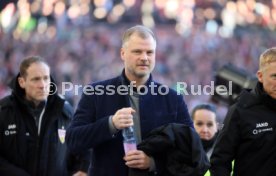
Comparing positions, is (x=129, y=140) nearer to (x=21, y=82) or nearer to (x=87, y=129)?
(x=87, y=129)

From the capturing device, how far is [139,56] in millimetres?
5621

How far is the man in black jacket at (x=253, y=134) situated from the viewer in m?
5.68

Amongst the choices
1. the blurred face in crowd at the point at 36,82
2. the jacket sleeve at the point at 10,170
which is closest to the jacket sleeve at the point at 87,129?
the jacket sleeve at the point at 10,170

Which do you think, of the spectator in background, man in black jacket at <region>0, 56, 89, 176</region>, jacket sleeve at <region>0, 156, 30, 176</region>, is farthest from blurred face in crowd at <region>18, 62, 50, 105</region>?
the spectator in background

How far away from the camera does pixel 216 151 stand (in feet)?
18.9

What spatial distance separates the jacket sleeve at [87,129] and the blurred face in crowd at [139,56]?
0.36 meters

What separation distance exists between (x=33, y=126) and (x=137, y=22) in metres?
24.6

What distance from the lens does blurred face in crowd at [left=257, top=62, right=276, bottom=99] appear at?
18.6ft

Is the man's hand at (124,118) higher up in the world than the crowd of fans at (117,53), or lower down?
lower down

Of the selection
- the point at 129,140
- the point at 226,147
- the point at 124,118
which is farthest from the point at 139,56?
the point at 226,147

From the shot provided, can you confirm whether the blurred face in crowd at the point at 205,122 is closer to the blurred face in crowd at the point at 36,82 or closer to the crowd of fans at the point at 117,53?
the blurred face in crowd at the point at 36,82

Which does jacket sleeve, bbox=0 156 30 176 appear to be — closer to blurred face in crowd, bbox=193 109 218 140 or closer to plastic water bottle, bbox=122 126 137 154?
plastic water bottle, bbox=122 126 137 154

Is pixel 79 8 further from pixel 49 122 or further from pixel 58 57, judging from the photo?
pixel 49 122

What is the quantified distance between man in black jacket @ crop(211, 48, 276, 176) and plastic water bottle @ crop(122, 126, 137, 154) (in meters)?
0.64
